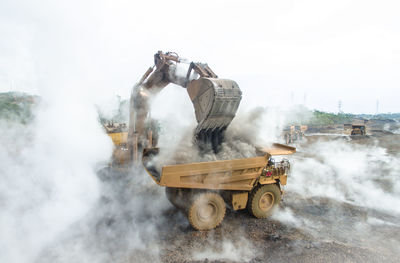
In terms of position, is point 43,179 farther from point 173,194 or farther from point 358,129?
point 358,129

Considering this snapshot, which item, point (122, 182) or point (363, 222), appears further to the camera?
point (122, 182)

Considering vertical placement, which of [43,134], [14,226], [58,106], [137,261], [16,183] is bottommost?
[137,261]

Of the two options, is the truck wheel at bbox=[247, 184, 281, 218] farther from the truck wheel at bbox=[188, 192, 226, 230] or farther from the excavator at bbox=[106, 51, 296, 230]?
the truck wheel at bbox=[188, 192, 226, 230]

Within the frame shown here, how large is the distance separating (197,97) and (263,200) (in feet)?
10.2

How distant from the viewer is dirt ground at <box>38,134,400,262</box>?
4.55 m

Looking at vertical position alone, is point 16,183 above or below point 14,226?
above

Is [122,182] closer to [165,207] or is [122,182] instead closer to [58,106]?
[165,207]

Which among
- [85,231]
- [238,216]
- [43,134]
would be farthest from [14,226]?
[238,216]

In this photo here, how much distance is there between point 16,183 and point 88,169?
1.43m

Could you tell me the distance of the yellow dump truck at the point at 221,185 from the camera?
16.9 feet

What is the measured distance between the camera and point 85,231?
515 centimetres

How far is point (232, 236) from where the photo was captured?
5.36 metres

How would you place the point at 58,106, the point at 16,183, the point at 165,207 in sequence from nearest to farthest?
the point at 16,183
the point at 58,106
the point at 165,207

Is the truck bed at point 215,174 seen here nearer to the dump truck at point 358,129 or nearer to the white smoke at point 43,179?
the white smoke at point 43,179
